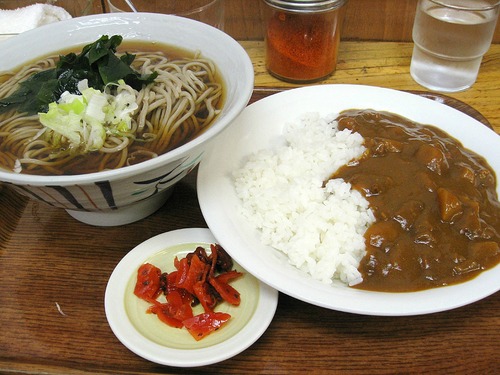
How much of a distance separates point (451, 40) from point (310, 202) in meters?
1.54

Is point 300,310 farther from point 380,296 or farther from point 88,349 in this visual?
point 88,349

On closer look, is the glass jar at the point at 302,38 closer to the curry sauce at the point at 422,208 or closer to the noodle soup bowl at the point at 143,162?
the noodle soup bowl at the point at 143,162

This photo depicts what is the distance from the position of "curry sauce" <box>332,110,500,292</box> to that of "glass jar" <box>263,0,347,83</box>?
867 mm

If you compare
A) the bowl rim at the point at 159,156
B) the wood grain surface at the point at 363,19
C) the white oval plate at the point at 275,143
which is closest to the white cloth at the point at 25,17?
the wood grain surface at the point at 363,19

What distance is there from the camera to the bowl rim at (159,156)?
1.49 m

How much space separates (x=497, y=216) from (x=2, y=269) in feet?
5.92

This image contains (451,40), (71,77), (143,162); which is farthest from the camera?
(451,40)

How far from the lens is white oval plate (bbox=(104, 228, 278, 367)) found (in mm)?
1452

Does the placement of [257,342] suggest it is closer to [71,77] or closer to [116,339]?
[116,339]

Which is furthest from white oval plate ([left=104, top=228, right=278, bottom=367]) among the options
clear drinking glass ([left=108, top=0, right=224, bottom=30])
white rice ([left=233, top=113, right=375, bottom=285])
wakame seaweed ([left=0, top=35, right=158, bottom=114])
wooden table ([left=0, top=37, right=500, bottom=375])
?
clear drinking glass ([left=108, top=0, right=224, bottom=30])

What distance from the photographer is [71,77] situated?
1.98 m

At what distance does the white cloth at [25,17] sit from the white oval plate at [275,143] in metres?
1.63

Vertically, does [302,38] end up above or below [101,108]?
below

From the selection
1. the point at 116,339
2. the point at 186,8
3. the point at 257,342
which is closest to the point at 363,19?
the point at 186,8
